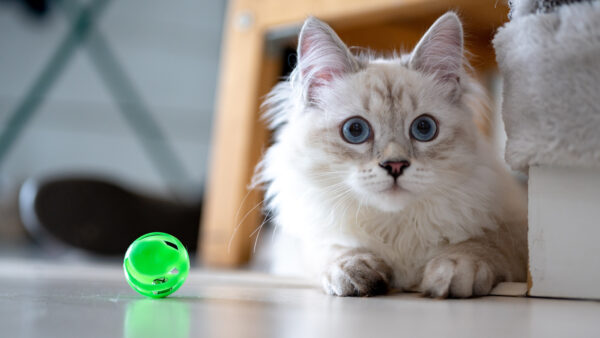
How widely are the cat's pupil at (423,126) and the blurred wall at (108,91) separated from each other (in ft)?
9.70

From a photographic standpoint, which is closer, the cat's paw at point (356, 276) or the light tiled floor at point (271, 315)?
the light tiled floor at point (271, 315)

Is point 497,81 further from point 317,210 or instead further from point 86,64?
point 86,64

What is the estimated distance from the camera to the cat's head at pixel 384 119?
1.07 m

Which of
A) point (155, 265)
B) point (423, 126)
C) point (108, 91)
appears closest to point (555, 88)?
point (423, 126)

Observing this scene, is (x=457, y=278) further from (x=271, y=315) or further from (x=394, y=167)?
(x=271, y=315)

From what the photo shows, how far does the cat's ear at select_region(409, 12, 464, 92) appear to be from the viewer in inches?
46.6

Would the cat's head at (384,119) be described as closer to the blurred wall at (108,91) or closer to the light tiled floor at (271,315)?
the light tiled floor at (271,315)

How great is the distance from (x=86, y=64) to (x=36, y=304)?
Answer: 3.48 metres

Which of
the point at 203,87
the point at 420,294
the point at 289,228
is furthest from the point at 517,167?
the point at 203,87

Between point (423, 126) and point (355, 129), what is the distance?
13 centimetres

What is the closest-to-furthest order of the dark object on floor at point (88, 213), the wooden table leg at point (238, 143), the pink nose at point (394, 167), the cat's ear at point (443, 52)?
the pink nose at point (394, 167), the cat's ear at point (443, 52), the wooden table leg at point (238, 143), the dark object on floor at point (88, 213)

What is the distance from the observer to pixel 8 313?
2.33 feet

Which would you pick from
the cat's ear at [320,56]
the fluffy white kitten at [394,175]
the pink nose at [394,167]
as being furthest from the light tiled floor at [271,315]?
the cat's ear at [320,56]

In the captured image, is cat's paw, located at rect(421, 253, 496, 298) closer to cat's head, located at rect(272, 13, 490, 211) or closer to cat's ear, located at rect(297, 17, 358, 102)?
cat's head, located at rect(272, 13, 490, 211)
